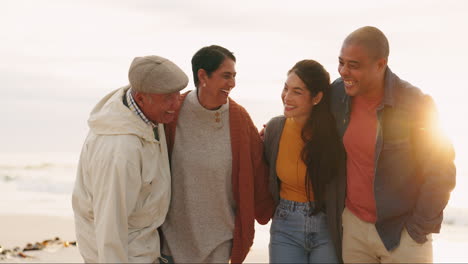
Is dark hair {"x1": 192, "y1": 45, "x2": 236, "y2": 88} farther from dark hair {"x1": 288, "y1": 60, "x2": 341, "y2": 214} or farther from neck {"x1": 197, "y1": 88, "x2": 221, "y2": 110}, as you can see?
dark hair {"x1": 288, "y1": 60, "x2": 341, "y2": 214}

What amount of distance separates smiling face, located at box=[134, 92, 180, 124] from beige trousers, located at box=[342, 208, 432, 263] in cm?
140

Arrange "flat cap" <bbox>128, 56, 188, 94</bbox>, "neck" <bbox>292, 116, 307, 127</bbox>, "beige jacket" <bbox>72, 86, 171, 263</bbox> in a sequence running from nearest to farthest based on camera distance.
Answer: "beige jacket" <bbox>72, 86, 171, 263</bbox>, "flat cap" <bbox>128, 56, 188, 94</bbox>, "neck" <bbox>292, 116, 307, 127</bbox>

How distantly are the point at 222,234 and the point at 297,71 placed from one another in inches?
48.5

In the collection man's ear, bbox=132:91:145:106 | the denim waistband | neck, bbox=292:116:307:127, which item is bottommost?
the denim waistband

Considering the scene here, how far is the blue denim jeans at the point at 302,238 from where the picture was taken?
393 centimetres

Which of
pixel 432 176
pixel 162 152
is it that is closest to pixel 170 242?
pixel 162 152

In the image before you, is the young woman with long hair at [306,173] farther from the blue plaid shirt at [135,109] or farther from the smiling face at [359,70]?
the blue plaid shirt at [135,109]

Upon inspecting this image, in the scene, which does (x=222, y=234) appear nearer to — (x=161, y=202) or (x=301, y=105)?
(x=161, y=202)

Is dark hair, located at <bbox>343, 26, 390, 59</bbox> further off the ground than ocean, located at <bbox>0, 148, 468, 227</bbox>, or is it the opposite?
dark hair, located at <bbox>343, 26, 390, 59</bbox>

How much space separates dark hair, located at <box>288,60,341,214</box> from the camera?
396 centimetres

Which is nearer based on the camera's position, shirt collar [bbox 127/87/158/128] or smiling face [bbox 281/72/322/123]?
shirt collar [bbox 127/87/158/128]

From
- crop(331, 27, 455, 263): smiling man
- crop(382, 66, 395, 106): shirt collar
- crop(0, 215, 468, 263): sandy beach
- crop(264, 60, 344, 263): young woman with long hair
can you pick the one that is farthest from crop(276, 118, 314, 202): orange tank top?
crop(0, 215, 468, 263): sandy beach

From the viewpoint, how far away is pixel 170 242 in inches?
156

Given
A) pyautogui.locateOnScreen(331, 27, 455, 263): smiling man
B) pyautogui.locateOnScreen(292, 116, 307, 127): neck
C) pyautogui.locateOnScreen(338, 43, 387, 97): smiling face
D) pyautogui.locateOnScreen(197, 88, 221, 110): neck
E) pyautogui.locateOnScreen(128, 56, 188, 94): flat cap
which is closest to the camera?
pyautogui.locateOnScreen(128, 56, 188, 94): flat cap
